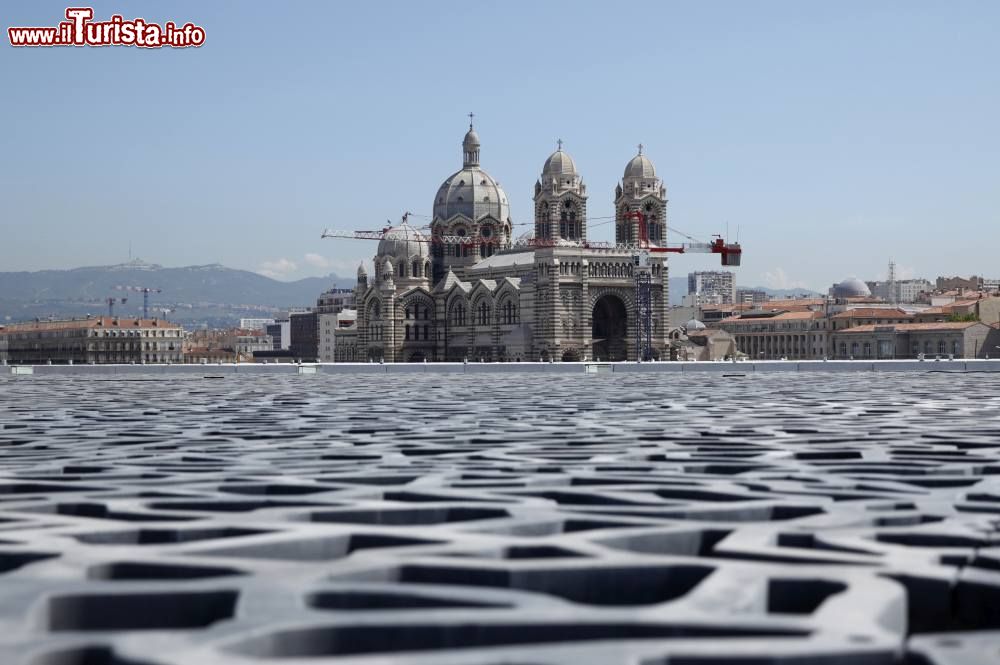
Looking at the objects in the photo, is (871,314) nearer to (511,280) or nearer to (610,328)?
(610,328)

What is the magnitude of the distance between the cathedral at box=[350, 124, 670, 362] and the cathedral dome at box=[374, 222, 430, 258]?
10cm

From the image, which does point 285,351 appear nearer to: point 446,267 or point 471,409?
point 446,267

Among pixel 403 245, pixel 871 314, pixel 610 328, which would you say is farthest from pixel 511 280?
pixel 871 314

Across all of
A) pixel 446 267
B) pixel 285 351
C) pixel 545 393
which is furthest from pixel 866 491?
pixel 285 351

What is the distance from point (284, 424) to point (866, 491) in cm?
1146

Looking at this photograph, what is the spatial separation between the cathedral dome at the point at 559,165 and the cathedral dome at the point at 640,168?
12.4 ft

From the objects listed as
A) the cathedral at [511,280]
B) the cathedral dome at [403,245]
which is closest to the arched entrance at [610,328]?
the cathedral at [511,280]

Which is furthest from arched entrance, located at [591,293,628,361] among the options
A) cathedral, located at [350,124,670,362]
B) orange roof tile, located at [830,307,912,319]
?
orange roof tile, located at [830,307,912,319]

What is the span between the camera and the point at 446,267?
373ft

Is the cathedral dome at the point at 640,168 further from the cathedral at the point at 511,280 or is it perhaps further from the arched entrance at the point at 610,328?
the arched entrance at the point at 610,328

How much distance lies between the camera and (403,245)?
112 metres

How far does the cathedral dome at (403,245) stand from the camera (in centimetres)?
11200

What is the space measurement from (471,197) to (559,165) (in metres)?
11.2

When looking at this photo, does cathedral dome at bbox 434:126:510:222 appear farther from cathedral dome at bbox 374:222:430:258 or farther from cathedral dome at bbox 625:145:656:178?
cathedral dome at bbox 625:145:656:178
